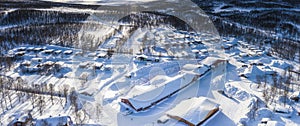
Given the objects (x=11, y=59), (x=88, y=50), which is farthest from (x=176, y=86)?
(x=11, y=59)

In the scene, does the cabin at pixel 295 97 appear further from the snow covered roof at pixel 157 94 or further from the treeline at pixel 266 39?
the treeline at pixel 266 39

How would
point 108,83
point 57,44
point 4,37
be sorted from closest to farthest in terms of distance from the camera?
point 108,83, point 57,44, point 4,37

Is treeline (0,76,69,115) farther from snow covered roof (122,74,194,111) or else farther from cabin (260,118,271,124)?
cabin (260,118,271,124)

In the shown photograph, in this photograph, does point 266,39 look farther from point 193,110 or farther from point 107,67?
point 193,110

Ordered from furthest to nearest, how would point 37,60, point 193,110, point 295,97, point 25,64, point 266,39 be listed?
point 266,39 → point 37,60 → point 25,64 → point 295,97 → point 193,110

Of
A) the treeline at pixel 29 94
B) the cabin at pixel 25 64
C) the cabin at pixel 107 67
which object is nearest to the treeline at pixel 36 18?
the cabin at pixel 25 64

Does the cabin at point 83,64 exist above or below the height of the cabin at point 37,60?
below

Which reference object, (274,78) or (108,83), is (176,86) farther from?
(274,78)

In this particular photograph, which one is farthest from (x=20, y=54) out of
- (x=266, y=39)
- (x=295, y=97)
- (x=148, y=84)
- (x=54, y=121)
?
(x=266, y=39)
